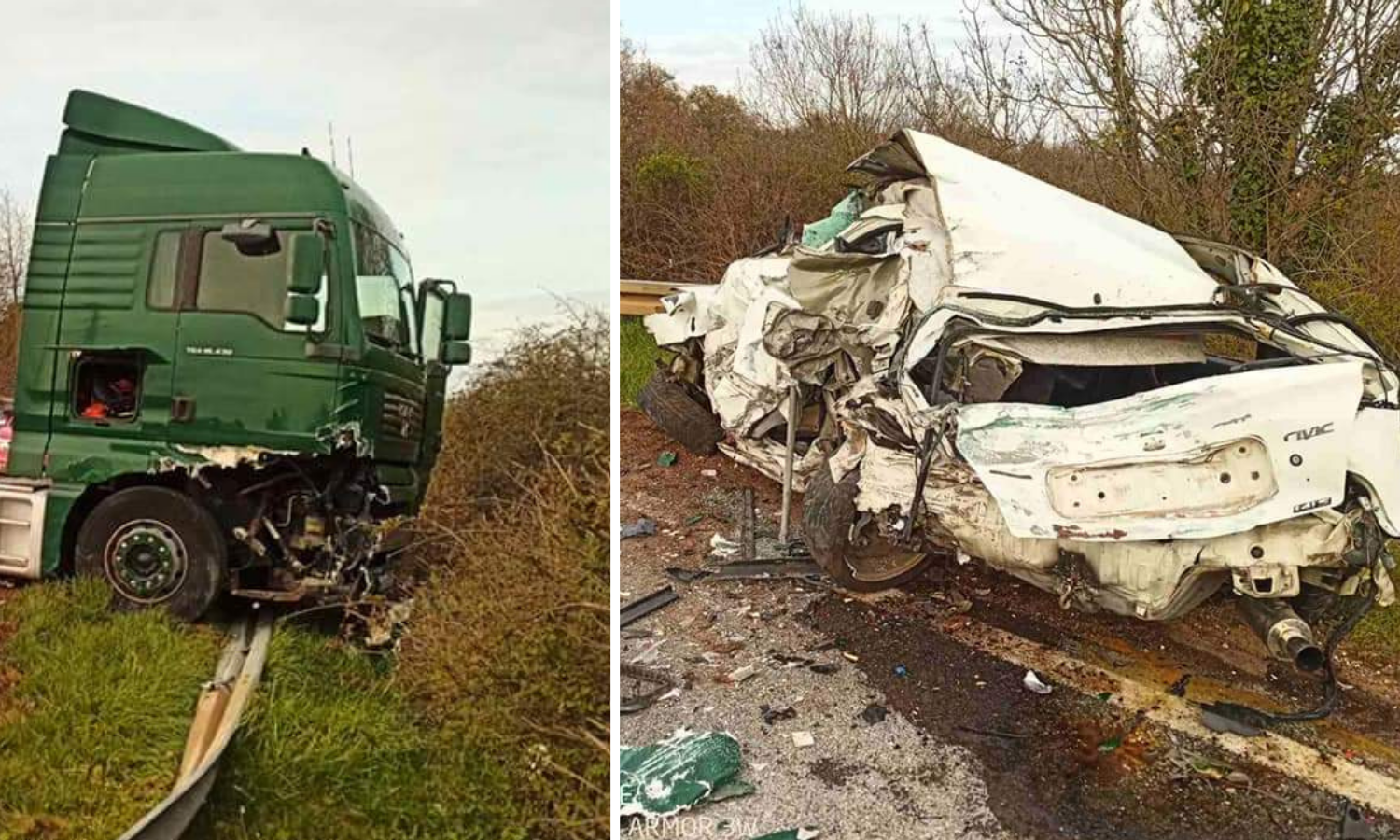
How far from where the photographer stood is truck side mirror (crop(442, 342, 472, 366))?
2.69 metres

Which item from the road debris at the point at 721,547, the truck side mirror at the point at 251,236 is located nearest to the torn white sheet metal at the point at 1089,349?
the road debris at the point at 721,547

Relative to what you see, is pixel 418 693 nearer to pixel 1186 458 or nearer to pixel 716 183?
pixel 1186 458

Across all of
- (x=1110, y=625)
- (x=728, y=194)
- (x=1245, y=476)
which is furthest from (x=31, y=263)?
(x=728, y=194)

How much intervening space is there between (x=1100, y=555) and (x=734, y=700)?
1.02m

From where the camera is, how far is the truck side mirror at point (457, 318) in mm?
2615

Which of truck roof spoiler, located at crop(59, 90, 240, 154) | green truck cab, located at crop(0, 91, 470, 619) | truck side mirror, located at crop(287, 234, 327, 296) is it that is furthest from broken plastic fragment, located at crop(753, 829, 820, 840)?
truck roof spoiler, located at crop(59, 90, 240, 154)

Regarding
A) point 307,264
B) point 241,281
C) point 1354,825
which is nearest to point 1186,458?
point 1354,825

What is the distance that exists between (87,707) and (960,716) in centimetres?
200

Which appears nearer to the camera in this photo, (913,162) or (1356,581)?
(1356,581)

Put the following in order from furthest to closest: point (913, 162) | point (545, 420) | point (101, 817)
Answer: point (913, 162)
point (545, 420)
point (101, 817)

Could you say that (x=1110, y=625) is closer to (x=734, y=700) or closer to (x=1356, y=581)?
(x=1356, y=581)

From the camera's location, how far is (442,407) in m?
2.88

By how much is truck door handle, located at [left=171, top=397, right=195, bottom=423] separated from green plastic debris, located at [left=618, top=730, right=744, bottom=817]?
1170 mm

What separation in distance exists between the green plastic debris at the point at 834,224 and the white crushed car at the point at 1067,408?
0.29m
